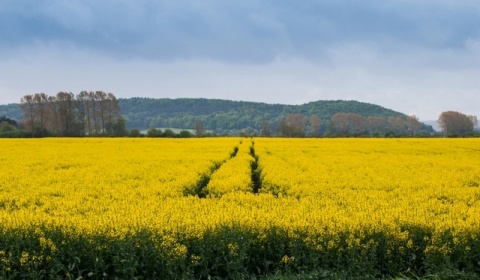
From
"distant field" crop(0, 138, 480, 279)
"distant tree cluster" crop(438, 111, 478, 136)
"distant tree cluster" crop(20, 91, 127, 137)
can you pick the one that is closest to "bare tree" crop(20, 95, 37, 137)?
"distant tree cluster" crop(20, 91, 127, 137)

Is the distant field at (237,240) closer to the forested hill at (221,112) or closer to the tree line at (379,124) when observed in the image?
the tree line at (379,124)

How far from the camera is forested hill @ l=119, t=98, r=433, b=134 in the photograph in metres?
161

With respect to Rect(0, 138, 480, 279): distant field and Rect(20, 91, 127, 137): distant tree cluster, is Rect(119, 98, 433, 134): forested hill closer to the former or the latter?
Rect(20, 91, 127, 137): distant tree cluster

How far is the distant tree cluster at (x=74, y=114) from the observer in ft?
308

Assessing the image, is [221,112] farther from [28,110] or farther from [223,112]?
[28,110]

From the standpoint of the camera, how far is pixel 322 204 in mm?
10344

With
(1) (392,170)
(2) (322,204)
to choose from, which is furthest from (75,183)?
(1) (392,170)

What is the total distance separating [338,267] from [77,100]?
105643 mm

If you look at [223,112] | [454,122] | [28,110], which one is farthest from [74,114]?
[454,122]

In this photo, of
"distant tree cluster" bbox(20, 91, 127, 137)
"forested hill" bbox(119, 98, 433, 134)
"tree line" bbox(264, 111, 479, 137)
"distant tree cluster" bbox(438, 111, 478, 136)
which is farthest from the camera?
"forested hill" bbox(119, 98, 433, 134)

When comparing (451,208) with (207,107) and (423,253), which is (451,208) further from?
(207,107)

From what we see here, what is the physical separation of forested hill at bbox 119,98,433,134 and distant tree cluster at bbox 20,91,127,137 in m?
46.5

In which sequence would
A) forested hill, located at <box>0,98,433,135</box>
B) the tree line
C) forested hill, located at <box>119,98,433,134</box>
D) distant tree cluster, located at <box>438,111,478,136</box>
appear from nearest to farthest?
distant tree cluster, located at <box>438,111,478,136</box>, the tree line, forested hill, located at <box>0,98,433,135</box>, forested hill, located at <box>119,98,433,134</box>

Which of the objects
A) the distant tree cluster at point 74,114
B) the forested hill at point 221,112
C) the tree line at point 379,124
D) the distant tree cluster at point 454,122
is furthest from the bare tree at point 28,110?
the distant tree cluster at point 454,122
